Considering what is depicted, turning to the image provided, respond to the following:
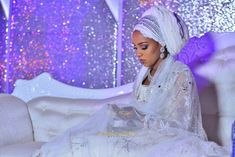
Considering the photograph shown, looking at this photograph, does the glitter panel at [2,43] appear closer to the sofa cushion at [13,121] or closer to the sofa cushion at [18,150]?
the sofa cushion at [13,121]

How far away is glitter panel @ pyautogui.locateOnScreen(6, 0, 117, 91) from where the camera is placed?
2836 mm

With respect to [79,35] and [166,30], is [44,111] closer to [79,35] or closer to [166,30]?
[79,35]

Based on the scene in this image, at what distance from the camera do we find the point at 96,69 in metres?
2.84

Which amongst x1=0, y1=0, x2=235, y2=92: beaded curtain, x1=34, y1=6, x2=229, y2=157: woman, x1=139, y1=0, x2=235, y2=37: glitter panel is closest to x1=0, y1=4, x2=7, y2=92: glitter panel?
x1=0, y1=0, x2=235, y2=92: beaded curtain

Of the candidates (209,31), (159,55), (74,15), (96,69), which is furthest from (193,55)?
(74,15)

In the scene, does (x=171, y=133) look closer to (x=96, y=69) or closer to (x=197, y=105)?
(x=197, y=105)

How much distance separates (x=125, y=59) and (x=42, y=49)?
555mm

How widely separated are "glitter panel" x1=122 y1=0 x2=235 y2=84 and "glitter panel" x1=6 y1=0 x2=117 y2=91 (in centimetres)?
10

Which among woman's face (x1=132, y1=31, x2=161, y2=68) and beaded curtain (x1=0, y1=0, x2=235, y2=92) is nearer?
woman's face (x1=132, y1=31, x2=161, y2=68)

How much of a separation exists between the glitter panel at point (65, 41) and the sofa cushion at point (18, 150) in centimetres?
63

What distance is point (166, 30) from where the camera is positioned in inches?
73.0

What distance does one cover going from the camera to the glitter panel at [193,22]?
2.34 m

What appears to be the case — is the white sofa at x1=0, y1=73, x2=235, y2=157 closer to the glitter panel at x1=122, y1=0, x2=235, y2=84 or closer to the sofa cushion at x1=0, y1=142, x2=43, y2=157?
the sofa cushion at x1=0, y1=142, x2=43, y2=157

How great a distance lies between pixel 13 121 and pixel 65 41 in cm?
64
